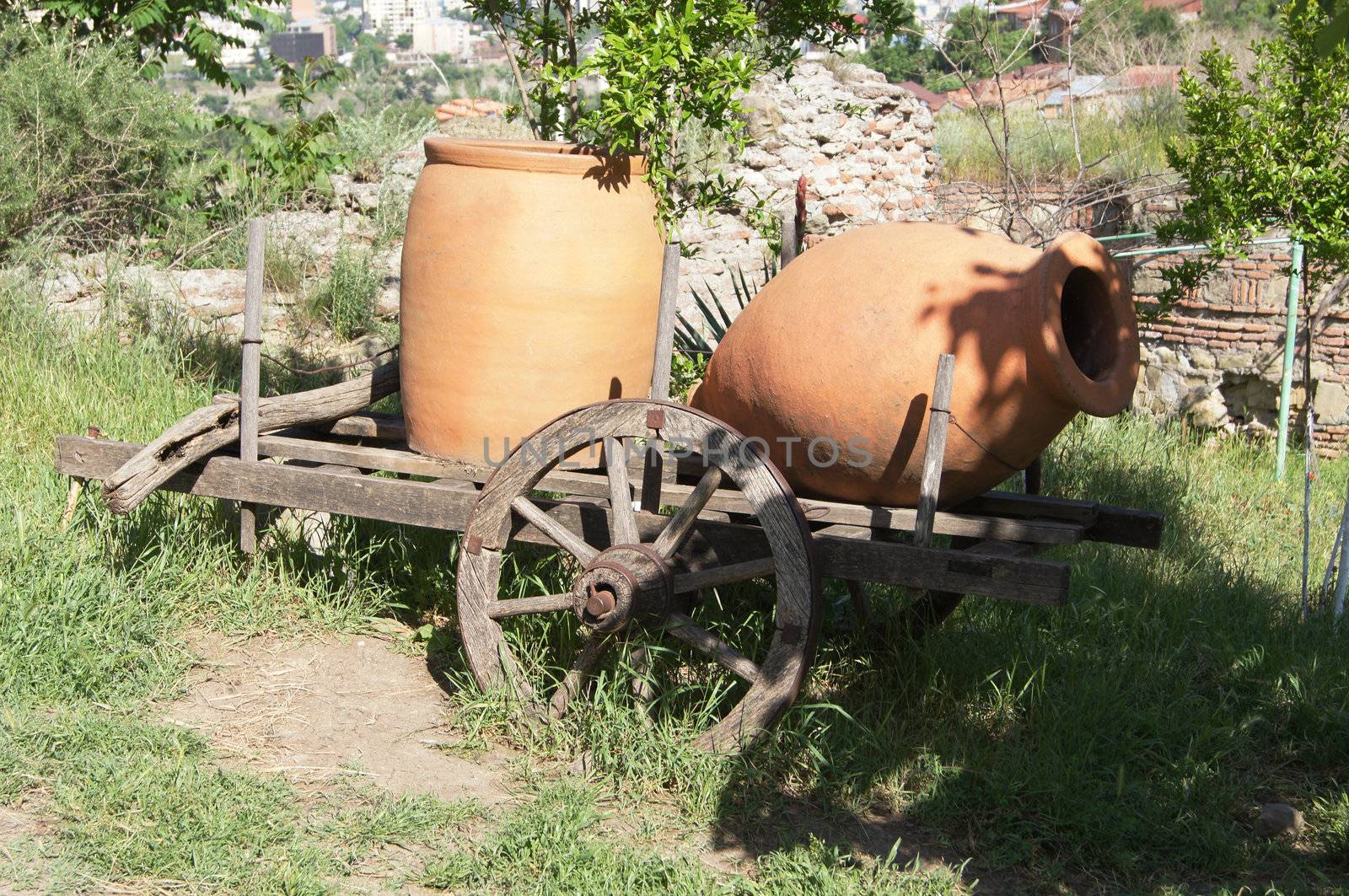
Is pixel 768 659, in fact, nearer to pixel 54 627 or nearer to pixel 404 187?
pixel 54 627

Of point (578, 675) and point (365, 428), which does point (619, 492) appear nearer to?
point (578, 675)

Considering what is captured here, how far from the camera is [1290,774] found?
3.04m

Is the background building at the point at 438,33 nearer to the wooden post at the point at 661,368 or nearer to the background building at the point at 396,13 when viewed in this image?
the background building at the point at 396,13

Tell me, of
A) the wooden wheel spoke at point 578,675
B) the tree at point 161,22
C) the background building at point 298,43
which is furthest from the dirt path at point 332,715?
the background building at point 298,43

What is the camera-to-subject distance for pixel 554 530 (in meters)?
2.92

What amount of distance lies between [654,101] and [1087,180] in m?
6.02

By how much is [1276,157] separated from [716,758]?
9.72 feet

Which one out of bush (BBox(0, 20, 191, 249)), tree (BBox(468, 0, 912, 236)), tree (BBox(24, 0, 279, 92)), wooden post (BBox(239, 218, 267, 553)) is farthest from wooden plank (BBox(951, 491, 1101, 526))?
tree (BBox(24, 0, 279, 92))

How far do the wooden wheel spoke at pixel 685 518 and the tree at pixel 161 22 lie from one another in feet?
20.3

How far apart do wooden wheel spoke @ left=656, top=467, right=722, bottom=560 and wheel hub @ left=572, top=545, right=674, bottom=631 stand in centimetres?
4

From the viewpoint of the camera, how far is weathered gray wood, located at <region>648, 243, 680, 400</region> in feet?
9.93

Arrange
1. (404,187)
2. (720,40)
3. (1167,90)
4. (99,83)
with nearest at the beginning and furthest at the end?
(720,40), (99,83), (404,187), (1167,90)

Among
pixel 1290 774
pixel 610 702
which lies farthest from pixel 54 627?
pixel 1290 774

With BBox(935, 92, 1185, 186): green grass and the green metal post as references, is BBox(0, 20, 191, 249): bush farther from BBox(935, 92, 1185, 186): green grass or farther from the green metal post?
the green metal post
